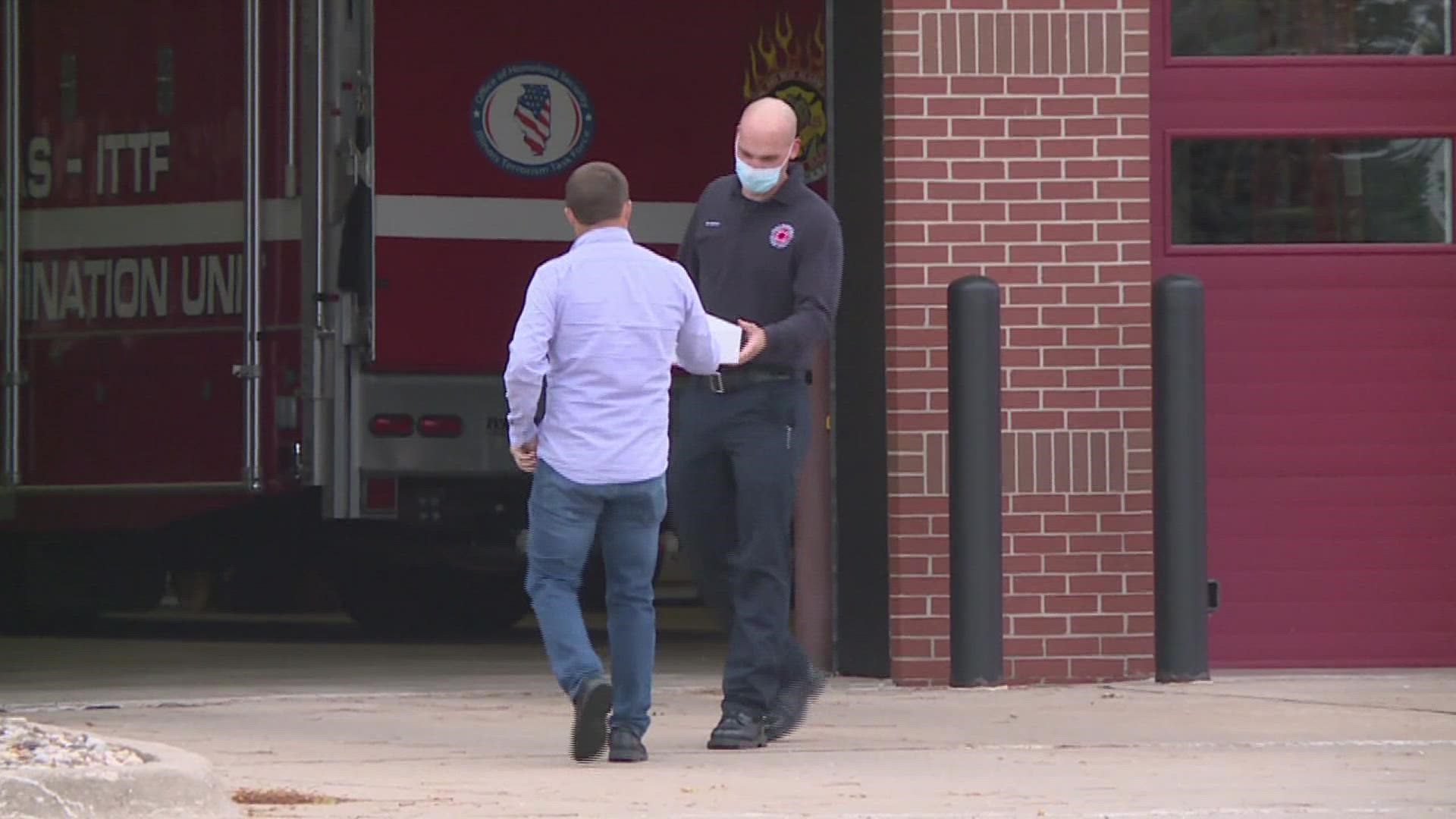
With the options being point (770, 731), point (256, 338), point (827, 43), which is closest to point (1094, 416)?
point (827, 43)

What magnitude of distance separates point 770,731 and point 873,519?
228cm

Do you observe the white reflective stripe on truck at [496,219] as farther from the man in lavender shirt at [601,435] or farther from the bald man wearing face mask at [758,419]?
the man in lavender shirt at [601,435]

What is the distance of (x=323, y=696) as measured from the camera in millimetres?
10008

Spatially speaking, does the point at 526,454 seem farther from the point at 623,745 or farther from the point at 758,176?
the point at 758,176

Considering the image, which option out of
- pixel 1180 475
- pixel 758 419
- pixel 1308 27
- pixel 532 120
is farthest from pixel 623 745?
pixel 532 120

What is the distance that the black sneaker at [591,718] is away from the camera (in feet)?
24.9

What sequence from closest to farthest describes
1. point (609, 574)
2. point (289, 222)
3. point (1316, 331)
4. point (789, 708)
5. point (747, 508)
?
point (609, 574) < point (747, 508) < point (789, 708) < point (1316, 331) < point (289, 222)

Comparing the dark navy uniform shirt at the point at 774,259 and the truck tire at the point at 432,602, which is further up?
the dark navy uniform shirt at the point at 774,259

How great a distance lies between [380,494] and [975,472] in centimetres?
414

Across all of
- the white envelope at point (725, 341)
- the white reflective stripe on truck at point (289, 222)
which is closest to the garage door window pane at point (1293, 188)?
the white envelope at point (725, 341)

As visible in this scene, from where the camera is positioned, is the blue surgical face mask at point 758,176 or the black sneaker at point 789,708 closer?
the blue surgical face mask at point 758,176

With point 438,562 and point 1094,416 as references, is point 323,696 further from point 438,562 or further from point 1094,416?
point 438,562

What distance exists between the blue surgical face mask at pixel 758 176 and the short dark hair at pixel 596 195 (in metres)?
0.45

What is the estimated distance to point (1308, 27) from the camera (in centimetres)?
1053
